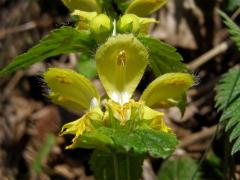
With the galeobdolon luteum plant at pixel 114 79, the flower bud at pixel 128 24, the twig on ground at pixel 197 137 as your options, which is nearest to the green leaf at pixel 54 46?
the galeobdolon luteum plant at pixel 114 79

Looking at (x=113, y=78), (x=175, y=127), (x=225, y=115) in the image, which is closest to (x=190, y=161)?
(x=175, y=127)

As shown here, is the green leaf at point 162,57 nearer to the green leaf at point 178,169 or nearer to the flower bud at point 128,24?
the flower bud at point 128,24

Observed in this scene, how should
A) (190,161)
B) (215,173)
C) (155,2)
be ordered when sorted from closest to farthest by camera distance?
(155,2) < (215,173) < (190,161)

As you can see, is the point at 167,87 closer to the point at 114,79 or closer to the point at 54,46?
the point at 114,79

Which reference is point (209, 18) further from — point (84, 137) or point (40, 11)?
point (84, 137)

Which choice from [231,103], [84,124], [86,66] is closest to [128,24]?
[84,124]

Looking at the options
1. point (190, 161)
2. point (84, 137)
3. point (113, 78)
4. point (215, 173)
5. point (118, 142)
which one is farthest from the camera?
point (190, 161)
